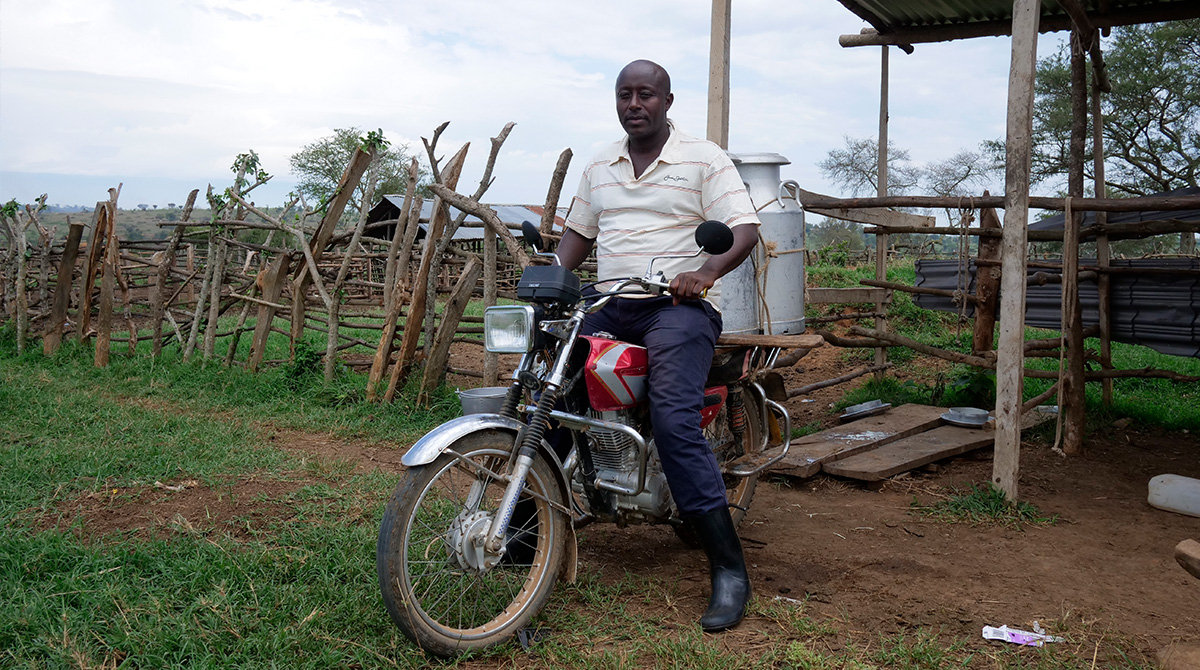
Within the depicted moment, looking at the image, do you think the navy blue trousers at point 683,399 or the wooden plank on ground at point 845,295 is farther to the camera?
the wooden plank on ground at point 845,295

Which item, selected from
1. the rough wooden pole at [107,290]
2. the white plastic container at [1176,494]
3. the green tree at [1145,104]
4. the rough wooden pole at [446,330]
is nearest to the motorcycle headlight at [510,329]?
the rough wooden pole at [446,330]

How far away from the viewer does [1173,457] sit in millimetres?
5129

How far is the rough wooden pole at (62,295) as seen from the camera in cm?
917

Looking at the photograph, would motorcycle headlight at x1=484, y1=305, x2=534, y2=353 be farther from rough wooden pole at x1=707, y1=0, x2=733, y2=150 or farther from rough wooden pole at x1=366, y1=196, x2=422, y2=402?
rough wooden pole at x1=366, y1=196, x2=422, y2=402

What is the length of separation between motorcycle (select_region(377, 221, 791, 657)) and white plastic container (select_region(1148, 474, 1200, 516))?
8.80ft

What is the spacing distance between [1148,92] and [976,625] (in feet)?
67.5

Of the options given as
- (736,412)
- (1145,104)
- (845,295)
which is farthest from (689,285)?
(1145,104)

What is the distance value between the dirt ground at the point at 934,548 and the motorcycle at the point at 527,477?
1.60 ft

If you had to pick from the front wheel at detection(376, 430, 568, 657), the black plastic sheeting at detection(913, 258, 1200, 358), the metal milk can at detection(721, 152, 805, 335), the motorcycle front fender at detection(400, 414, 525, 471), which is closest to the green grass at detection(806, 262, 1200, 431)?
the black plastic sheeting at detection(913, 258, 1200, 358)

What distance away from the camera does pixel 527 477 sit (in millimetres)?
2744

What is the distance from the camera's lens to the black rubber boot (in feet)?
9.26

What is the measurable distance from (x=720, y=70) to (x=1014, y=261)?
1.83 metres

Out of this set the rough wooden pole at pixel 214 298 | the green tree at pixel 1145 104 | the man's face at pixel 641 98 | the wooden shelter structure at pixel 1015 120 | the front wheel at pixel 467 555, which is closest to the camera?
the front wheel at pixel 467 555

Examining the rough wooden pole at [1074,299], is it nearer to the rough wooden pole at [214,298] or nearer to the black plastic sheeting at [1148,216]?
the black plastic sheeting at [1148,216]
